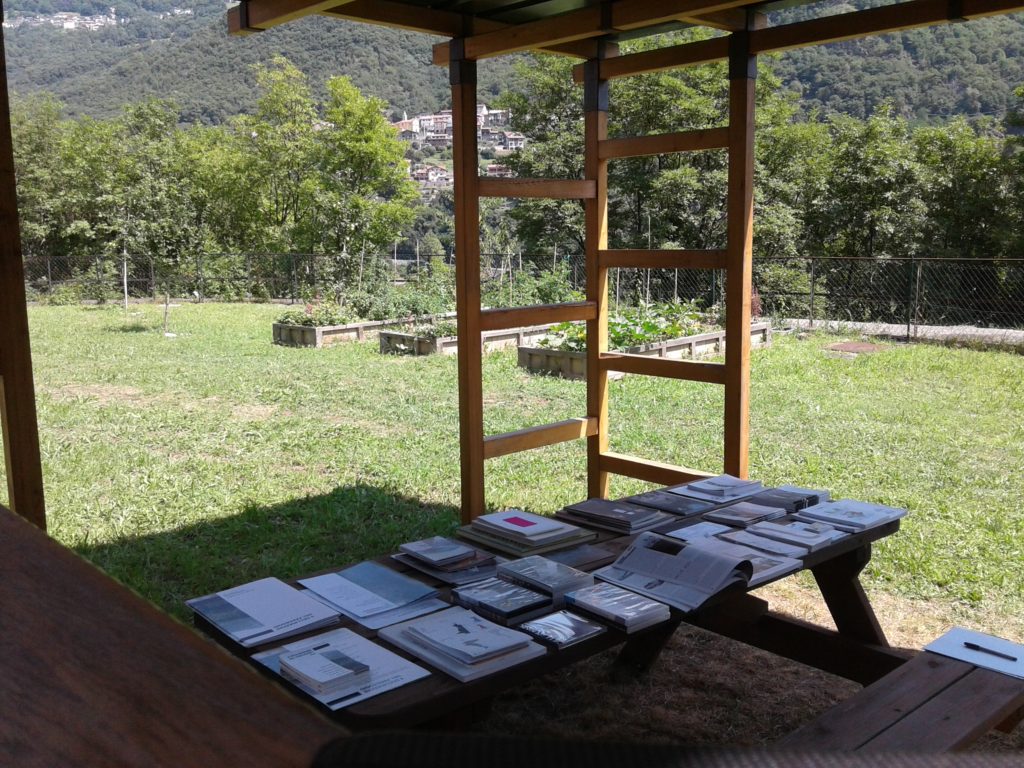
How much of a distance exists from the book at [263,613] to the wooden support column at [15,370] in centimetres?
79

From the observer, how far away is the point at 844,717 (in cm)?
246

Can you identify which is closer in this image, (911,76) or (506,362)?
(506,362)

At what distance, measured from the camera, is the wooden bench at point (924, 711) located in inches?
91.4

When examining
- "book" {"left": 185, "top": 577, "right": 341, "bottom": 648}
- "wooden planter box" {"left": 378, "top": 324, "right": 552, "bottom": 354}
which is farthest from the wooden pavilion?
"wooden planter box" {"left": 378, "top": 324, "right": 552, "bottom": 354}

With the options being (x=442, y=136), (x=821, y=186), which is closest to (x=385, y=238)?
(x=821, y=186)

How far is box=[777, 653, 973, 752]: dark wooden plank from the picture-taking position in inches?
92.0

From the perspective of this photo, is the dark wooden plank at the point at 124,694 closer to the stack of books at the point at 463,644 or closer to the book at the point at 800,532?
the stack of books at the point at 463,644

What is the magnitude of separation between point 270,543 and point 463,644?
3.16 m

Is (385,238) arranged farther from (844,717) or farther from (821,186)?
(844,717)

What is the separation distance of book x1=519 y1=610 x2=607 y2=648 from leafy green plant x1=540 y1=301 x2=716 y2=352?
309 inches

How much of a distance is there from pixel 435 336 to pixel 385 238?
15.7 metres

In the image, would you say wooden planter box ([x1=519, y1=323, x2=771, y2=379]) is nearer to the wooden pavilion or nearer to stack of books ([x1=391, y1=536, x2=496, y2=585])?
the wooden pavilion

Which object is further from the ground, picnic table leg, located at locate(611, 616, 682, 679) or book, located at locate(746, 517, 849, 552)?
book, located at locate(746, 517, 849, 552)

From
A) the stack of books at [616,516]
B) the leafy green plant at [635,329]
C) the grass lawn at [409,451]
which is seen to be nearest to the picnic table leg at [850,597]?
the stack of books at [616,516]
